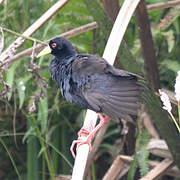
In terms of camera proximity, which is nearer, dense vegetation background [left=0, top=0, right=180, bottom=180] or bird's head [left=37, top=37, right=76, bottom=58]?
bird's head [left=37, top=37, right=76, bottom=58]

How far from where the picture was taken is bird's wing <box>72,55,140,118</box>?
1888 mm

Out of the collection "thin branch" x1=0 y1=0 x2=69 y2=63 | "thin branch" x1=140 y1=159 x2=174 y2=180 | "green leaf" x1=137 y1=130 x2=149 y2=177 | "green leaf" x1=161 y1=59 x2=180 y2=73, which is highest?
"thin branch" x1=0 y1=0 x2=69 y2=63

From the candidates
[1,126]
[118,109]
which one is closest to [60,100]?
[1,126]

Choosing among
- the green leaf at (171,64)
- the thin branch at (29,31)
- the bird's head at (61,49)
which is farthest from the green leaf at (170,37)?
the thin branch at (29,31)

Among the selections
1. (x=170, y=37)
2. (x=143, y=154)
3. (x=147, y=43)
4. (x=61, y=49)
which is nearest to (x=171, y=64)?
(x=170, y=37)

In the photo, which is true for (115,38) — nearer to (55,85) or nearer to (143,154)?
(143,154)

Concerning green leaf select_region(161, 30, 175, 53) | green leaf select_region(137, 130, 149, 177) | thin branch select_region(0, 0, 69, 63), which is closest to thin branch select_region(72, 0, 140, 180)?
thin branch select_region(0, 0, 69, 63)

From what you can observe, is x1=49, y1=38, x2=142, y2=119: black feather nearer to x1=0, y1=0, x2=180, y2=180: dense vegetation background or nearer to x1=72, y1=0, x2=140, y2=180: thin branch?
x1=72, y1=0, x2=140, y2=180: thin branch

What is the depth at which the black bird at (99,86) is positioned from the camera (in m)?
1.89

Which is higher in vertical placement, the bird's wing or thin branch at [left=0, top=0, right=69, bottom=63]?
thin branch at [left=0, top=0, right=69, bottom=63]

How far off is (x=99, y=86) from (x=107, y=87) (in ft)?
0.18

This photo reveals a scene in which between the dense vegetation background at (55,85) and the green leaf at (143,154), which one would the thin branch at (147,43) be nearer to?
the dense vegetation background at (55,85)

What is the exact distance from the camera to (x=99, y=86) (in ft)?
6.66

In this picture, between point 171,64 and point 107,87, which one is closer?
point 107,87
